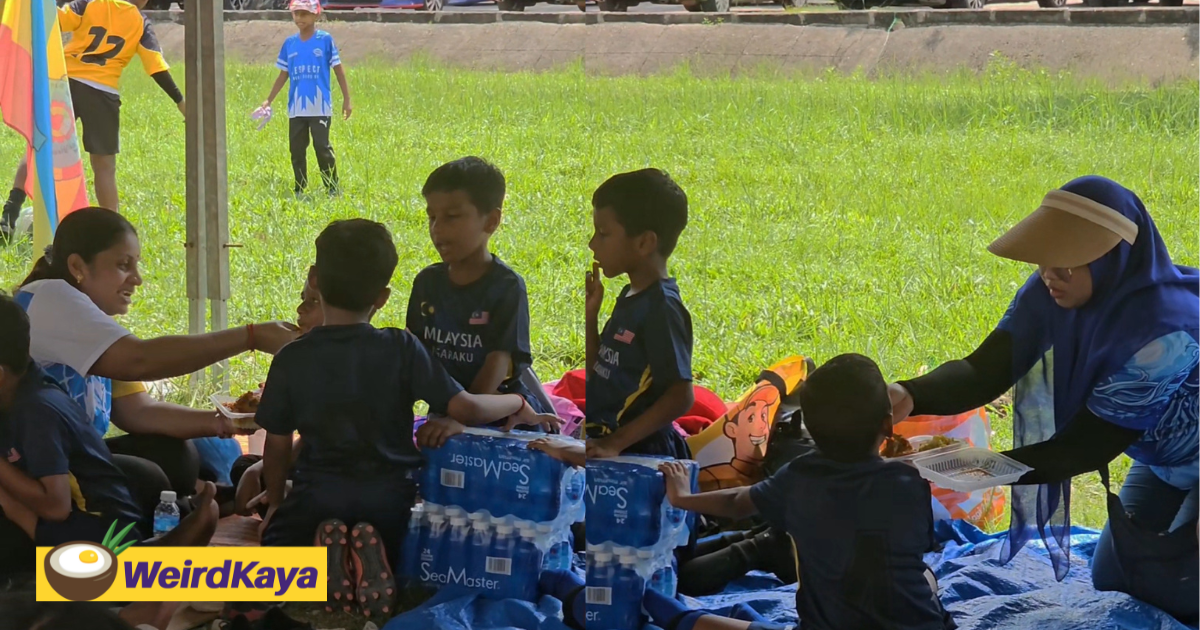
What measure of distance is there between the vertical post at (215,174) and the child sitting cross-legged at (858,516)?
2.57 metres

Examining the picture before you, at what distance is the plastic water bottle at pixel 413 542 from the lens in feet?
10.9

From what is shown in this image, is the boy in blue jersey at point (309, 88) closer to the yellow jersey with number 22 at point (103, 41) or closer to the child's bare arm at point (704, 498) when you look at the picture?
the yellow jersey with number 22 at point (103, 41)

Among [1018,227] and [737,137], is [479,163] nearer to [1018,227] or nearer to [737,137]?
[1018,227]

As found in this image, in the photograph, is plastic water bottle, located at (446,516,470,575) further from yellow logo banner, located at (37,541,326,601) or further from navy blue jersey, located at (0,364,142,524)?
navy blue jersey, located at (0,364,142,524)

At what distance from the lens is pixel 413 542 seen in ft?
10.9

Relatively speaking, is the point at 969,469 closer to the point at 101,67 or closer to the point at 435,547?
the point at 435,547

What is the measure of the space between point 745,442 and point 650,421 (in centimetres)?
88

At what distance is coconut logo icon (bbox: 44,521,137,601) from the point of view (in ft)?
9.84

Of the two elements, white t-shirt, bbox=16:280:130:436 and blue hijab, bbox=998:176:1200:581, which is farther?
white t-shirt, bbox=16:280:130:436

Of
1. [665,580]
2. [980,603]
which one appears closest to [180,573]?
[665,580]

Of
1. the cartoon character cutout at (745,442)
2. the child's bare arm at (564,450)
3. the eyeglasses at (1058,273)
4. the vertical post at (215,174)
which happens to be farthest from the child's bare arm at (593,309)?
the vertical post at (215,174)

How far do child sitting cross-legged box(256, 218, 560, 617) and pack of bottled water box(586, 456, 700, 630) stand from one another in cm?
42

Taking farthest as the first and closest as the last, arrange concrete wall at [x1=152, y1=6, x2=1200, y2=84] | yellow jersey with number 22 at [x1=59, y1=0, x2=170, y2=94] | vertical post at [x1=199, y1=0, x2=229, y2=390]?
concrete wall at [x1=152, y1=6, x2=1200, y2=84]
yellow jersey with number 22 at [x1=59, y1=0, x2=170, y2=94]
vertical post at [x1=199, y1=0, x2=229, y2=390]

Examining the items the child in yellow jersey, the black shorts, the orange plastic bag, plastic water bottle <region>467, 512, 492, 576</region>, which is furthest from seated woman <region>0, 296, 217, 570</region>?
the black shorts
